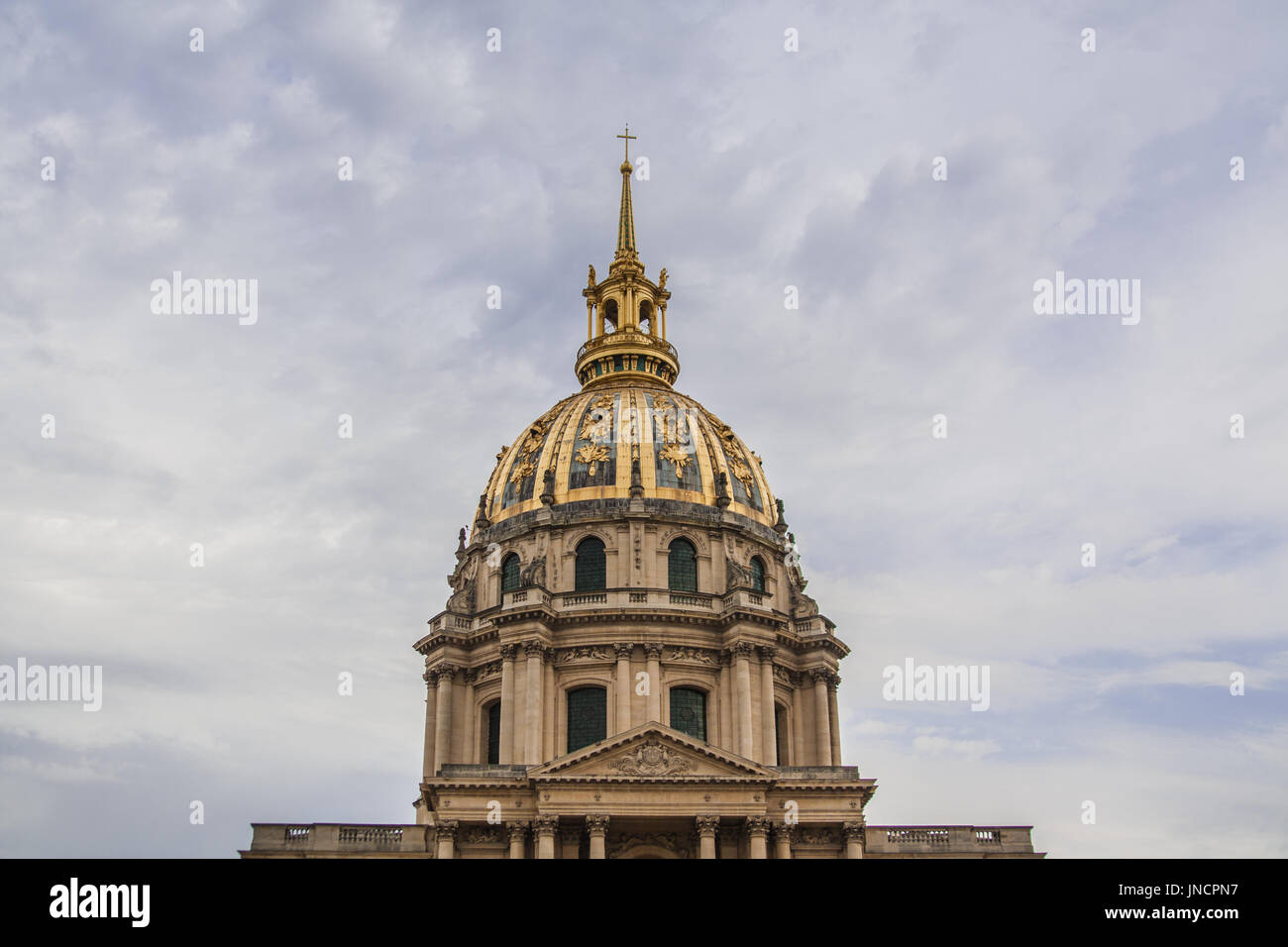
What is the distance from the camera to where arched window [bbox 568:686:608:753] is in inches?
2489

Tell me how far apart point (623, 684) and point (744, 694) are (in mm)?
6037

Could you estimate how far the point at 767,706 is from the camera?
6419 cm

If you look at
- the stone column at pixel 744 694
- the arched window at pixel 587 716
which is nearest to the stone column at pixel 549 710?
the arched window at pixel 587 716

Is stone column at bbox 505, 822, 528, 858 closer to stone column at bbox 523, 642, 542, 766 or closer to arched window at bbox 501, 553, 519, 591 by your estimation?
stone column at bbox 523, 642, 542, 766

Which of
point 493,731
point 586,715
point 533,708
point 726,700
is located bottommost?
point 493,731

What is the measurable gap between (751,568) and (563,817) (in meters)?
21.9

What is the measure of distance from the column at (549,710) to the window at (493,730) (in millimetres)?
3169

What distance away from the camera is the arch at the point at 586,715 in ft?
207

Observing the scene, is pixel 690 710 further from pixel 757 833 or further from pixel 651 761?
pixel 757 833

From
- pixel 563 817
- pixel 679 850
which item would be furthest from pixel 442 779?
pixel 679 850

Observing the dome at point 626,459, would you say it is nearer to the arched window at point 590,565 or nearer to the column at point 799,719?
the arched window at point 590,565

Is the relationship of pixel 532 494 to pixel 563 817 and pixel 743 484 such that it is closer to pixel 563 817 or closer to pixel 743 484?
pixel 743 484

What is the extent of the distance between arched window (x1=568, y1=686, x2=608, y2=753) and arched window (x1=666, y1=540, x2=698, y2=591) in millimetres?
7247

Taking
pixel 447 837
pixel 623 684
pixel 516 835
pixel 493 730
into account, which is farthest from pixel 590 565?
pixel 447 837
